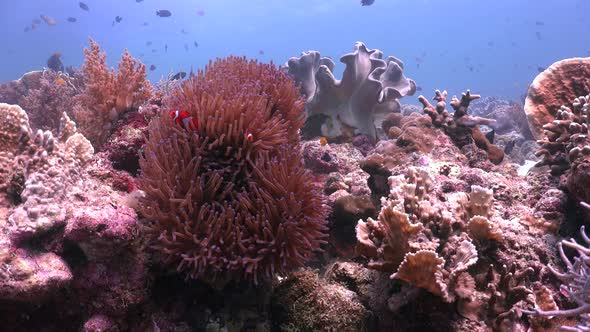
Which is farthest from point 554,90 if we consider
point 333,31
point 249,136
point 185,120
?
point 333,31

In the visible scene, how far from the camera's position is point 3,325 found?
100.0 inches

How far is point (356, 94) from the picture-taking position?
7.79m

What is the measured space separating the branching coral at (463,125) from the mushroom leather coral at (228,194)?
346 centimetres

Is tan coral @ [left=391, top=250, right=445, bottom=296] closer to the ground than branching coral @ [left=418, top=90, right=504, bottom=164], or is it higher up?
closer to the ground

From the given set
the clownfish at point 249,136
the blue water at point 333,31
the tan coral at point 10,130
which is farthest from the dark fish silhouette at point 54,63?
the blue water at point 333,31

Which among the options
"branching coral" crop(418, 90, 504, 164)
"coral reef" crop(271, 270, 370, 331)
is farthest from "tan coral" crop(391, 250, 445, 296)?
"branching coral" crop(418, 90, 504, 164)

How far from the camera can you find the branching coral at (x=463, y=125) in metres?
5.77

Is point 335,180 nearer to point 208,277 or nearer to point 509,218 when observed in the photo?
point 509,218

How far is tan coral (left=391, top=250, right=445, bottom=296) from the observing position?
8.69 ft

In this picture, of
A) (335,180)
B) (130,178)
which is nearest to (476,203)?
(335,180)

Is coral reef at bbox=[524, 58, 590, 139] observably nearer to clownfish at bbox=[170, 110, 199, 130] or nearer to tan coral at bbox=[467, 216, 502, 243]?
tan coral at bbox=[467, 216, 502, 243]

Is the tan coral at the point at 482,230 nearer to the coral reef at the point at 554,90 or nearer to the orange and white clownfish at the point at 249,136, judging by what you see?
the orange and white clownfish at the point at 249,136

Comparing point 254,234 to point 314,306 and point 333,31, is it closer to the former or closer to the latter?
point 314,306

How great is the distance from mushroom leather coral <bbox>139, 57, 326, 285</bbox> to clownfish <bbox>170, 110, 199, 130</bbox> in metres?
0.05
